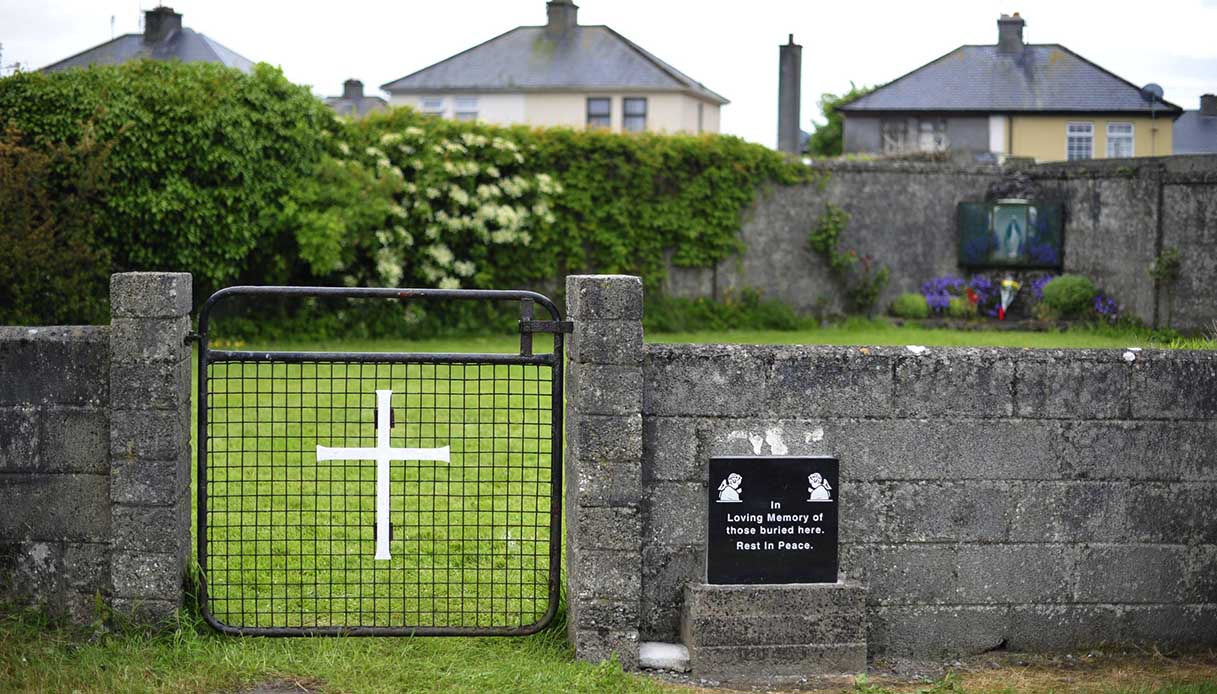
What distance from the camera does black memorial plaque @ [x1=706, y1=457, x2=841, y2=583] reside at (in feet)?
18.2

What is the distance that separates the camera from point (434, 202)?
19422 mm

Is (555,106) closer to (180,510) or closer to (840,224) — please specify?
(840,224)

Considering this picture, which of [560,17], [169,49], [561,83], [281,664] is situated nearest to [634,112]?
[561,83]

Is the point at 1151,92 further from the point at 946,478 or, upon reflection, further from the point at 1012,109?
the point at 946,478

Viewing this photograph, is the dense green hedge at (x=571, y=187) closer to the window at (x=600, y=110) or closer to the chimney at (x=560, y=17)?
the window at (x=600, y=110)

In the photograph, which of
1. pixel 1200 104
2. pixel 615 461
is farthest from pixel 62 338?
pixel 1200 104

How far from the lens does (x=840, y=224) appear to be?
20.8 meters

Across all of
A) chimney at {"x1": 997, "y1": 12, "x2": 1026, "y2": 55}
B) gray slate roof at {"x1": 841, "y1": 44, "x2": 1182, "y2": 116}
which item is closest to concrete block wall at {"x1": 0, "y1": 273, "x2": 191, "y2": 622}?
gray slate roof at {"x1": 841, "y1": 44, "x2": 1182, "y2": 116}

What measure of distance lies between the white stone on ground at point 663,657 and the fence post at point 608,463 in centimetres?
6

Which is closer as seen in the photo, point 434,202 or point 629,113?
point 434,202

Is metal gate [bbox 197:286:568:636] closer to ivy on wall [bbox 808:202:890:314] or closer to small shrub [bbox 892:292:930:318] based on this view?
ivy on wall [bbox 808:202:890:314]

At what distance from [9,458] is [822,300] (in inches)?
658

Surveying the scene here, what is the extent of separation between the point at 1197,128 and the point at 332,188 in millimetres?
35729

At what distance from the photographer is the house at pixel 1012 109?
39.5 m
